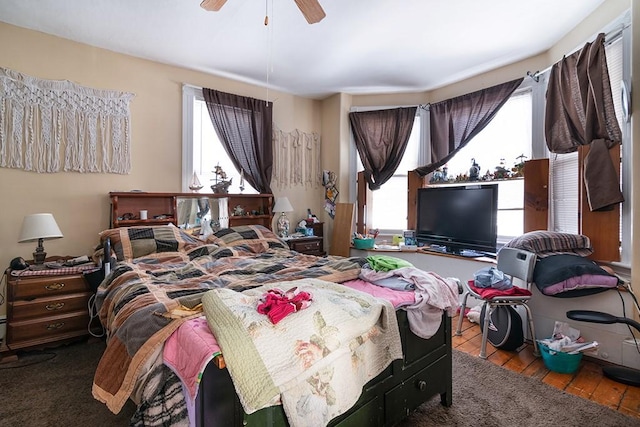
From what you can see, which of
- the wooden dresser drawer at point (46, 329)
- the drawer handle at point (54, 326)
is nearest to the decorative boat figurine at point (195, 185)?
the wooden dresser drawer at point (46, 329)

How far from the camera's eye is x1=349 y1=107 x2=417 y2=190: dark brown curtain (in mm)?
4223

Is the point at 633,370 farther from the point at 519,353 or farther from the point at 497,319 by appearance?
the point at 497,319

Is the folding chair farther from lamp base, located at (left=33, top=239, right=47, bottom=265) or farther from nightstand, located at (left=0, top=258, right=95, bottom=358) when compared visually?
lamp base, located at (left=33, top=239, right=47, bottom=265)

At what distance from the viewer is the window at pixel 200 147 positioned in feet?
11.9

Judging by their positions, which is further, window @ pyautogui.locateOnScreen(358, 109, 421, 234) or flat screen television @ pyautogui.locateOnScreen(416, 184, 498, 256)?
window @ pyautogui.locateOnScreen(358, 109, 421, 234)

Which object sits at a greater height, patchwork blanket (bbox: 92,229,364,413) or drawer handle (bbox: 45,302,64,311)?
patchwork blanket (bbox: 92,229,364,413)

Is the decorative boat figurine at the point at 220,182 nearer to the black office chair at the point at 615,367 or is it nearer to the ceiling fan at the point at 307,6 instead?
the ceiling fan at the point at 307,6

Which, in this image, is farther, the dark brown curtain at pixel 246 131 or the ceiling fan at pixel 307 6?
the dark brown curtain at pixel 246 131

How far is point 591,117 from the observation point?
8.18ft

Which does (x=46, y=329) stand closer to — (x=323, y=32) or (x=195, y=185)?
(x=195, y=185)

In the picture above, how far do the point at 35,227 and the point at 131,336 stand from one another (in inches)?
78.6

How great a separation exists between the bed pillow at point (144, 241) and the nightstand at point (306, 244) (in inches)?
46.5

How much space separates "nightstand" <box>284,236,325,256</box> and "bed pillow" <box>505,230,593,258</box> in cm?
232

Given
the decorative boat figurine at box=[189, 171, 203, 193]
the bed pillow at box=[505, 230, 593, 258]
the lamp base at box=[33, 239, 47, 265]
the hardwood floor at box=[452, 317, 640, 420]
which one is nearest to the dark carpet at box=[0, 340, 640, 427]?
the hardwood floor at box=[452, 317, 640, 420]
